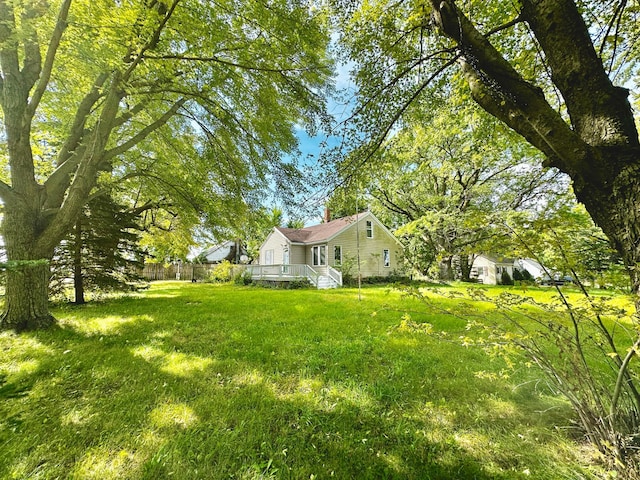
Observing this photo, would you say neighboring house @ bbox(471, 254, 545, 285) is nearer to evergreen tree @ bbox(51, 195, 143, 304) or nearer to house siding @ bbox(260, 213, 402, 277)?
house siding @ bbox(260, 213, 402, 277)

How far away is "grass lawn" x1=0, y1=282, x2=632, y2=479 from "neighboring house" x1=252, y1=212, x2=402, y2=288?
11.7 m

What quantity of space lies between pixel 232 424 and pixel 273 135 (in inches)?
220

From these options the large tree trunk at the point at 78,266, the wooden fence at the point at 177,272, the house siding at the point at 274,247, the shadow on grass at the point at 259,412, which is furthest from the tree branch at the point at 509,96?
the wooden fence at the point at 177,272

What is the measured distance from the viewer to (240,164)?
6516 mm

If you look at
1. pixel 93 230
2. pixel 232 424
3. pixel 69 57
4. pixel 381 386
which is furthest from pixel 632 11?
pixel 93 230

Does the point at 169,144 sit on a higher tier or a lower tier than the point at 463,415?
higher

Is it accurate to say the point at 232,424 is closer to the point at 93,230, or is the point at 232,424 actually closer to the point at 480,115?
the point at 480,115

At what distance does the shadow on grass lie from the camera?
1.78 meters

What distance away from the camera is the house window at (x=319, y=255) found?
17344 millimetres

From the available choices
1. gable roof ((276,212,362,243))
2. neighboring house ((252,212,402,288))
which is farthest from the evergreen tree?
gable roof ((276,212,362,243))

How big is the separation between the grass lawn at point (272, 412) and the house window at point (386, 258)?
14.9 meters

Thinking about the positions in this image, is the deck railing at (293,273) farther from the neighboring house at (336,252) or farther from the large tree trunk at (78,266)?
the large tree trunk at (78,266)

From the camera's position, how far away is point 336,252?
678 inches

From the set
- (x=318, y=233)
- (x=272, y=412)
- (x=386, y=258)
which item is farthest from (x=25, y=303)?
(x=386, y=258)
